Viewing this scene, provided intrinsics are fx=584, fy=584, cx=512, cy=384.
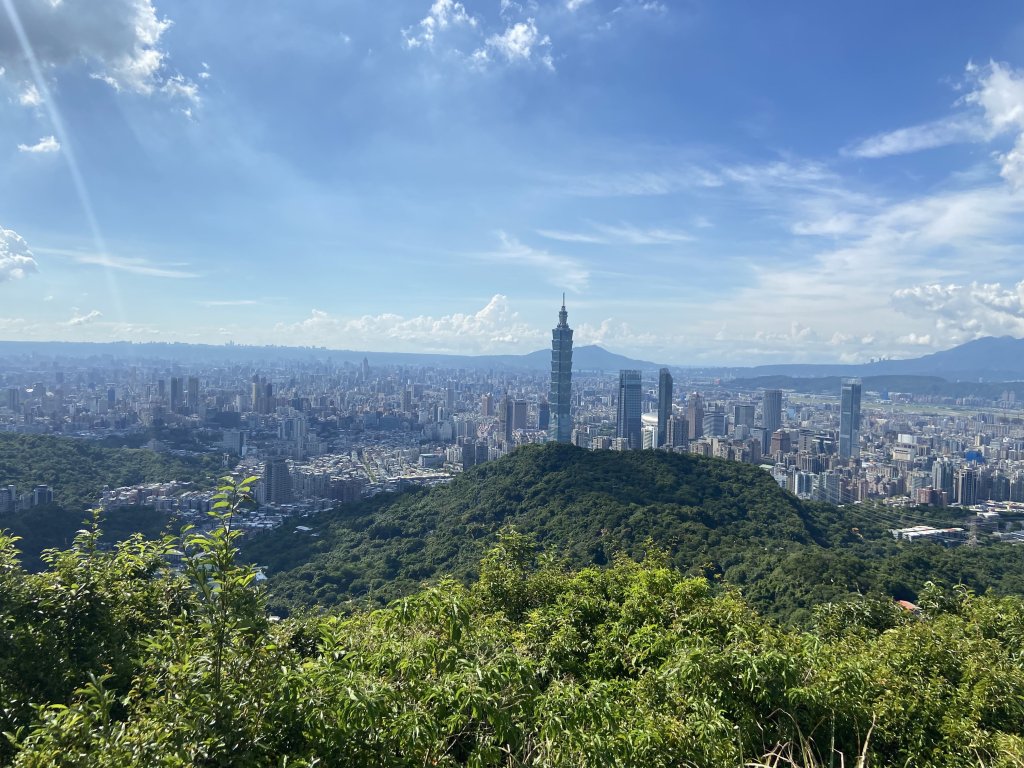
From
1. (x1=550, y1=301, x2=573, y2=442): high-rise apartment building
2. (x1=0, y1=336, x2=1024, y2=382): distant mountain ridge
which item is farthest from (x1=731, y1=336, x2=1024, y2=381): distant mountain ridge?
(x1=550, y1=301, x2=573, y2=442): high-rise apartment building

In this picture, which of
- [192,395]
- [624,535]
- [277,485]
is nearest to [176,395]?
[192,395]

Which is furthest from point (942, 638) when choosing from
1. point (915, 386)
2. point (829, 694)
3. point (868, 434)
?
point (915, 386)

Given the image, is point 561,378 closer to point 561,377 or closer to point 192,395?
point 561,377

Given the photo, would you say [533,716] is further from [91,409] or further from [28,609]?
[91,409]

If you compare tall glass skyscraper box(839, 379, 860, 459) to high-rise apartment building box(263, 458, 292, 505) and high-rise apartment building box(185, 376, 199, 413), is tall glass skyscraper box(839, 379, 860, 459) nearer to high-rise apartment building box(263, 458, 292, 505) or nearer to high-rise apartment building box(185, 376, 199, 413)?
high-rise apartment building box(263, 458, 292, 505)

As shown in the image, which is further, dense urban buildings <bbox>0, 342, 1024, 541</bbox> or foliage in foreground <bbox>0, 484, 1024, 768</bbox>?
dense urban buildings <bbox>0, 342, 1024, 541</bbox>

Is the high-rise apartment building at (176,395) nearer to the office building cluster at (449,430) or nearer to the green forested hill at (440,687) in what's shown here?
the office building cluster at (449,430)

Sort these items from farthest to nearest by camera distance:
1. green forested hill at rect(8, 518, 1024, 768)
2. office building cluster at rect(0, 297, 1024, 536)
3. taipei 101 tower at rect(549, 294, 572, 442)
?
taipei 101 tower at rect(549, 294, 572, 442) → office building cluster at rect(0, 297, 1024, 536) → green forested hill at rect(8, 518, 1024, 768)
